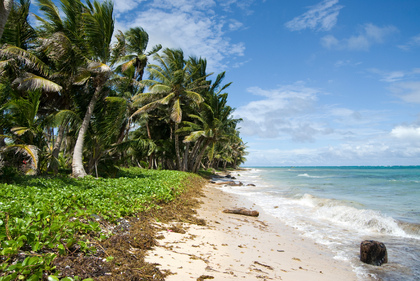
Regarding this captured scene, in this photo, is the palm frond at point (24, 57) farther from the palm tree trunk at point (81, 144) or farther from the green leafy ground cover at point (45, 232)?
the green leafy ground cover at point (45, 232)

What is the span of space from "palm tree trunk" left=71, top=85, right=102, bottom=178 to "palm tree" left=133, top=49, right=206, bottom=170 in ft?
22.6

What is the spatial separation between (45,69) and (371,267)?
451 inches

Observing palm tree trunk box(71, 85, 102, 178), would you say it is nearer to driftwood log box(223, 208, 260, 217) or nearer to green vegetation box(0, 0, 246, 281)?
green vegetation box(0, 0, 246, 281)

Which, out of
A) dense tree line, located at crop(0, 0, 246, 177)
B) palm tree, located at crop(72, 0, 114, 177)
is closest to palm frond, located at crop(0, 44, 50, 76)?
dense tree line, located at crop(0, 0, 246, 177)

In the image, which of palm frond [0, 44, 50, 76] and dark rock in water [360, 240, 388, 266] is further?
palm frond [0, 44, 50, 76]

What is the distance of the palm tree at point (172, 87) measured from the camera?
18094 mm

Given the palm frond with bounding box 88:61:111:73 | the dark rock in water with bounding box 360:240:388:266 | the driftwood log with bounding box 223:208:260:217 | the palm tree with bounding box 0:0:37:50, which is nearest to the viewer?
the dark rock in water with bounding box 360:240:388:266

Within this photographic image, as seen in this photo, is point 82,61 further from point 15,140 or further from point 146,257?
point 146,257

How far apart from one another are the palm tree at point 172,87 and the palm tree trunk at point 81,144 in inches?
272

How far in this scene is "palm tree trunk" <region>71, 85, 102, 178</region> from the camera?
9.44 metres

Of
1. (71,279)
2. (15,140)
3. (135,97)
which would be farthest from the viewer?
(135,97)

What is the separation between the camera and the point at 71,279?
7.13ft

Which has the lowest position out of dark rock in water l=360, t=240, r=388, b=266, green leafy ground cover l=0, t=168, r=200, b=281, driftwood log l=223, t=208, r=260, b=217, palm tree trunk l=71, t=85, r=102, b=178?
driftwood log l=223, t=208, r=260, b=217

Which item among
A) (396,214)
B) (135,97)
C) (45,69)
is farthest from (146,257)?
(135,97)
